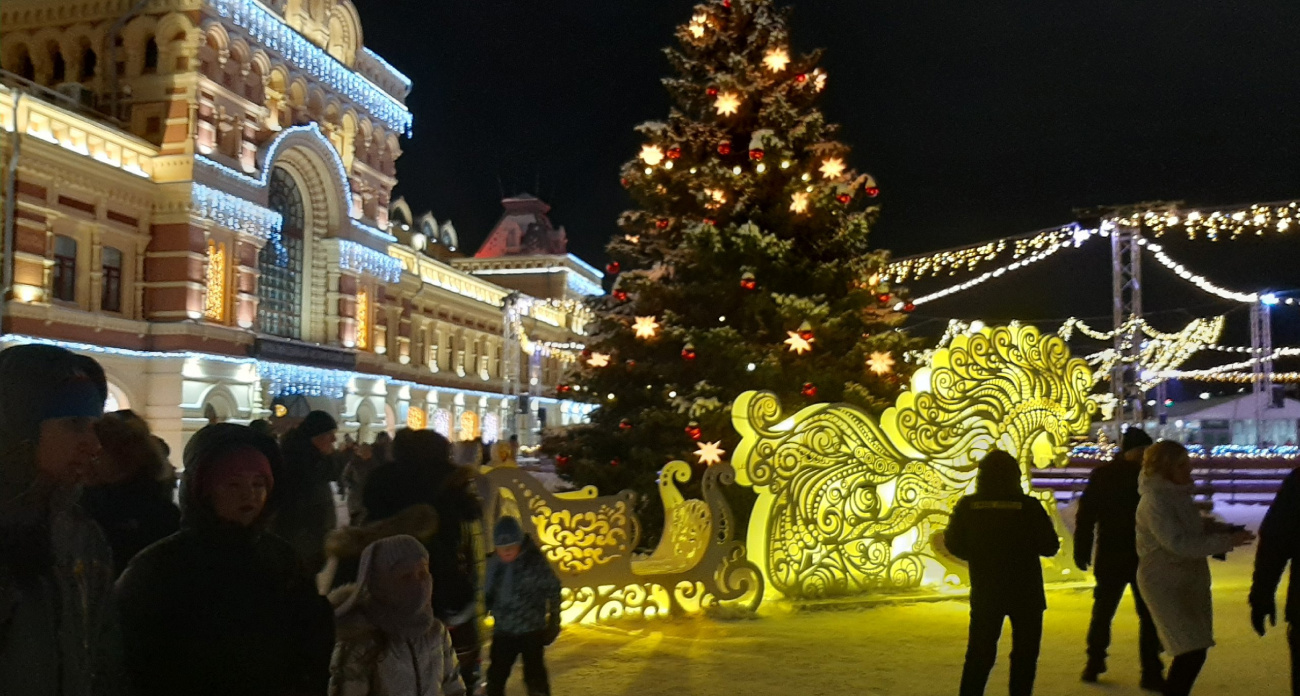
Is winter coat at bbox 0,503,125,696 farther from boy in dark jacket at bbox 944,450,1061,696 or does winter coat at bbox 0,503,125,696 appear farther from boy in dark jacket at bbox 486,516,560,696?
boy in dark jacket at bbox 944,450,1061,696

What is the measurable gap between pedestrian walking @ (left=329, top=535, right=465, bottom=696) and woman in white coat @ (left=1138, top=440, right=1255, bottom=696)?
418 cm

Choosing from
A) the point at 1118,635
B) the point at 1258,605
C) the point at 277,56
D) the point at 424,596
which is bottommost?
the point at 1118,635

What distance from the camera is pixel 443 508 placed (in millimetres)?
4477

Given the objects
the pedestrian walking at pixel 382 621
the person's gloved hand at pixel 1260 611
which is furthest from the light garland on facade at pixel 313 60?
the person's gloved hand at pixel 1260 611

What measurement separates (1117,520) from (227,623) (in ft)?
19.4

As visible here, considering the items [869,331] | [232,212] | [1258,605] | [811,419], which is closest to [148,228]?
[232,212]

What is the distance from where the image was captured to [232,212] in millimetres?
24375

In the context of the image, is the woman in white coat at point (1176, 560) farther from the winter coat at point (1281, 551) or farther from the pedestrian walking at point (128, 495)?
the pedestrian walking at point (128, 495)

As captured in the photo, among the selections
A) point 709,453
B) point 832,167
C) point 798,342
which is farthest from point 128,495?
point 832,167

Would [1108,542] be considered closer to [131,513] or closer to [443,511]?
[443,511]

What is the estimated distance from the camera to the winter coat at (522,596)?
5559 millimetres

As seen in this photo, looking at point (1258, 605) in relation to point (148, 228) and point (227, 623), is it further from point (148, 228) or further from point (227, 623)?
point (148, 228)

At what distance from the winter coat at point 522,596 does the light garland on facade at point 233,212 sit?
66.1ft

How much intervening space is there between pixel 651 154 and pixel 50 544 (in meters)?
10.7
